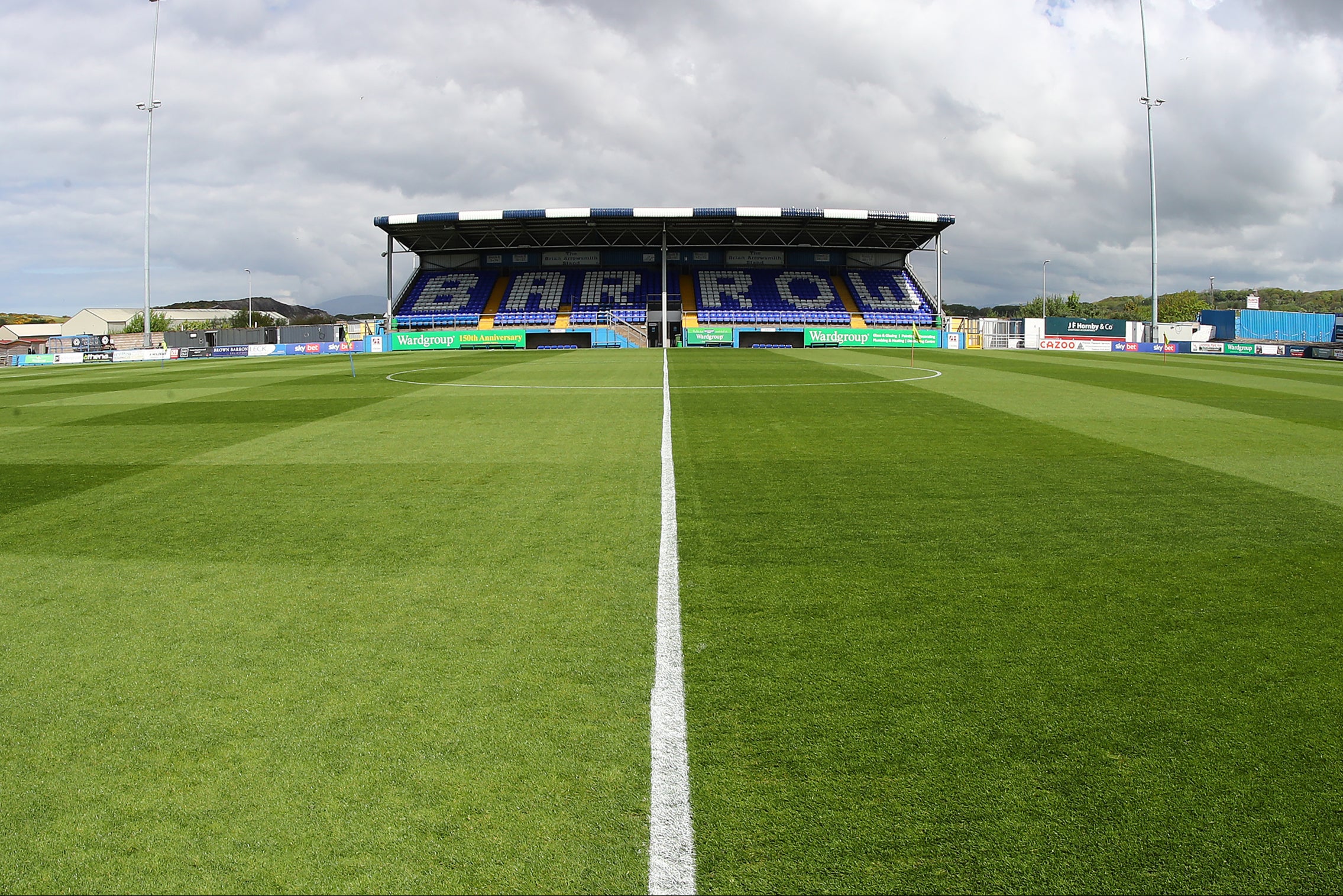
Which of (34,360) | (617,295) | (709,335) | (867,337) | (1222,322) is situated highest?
(617,295)

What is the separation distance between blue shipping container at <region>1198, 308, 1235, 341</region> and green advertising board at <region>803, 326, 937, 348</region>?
2581 centimetres

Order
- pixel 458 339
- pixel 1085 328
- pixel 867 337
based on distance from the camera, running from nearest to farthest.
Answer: pixel 867 337 → pixel 458 339 → pixel 1085 328

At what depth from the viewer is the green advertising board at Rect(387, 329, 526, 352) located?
197ft

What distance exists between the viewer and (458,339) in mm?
60531

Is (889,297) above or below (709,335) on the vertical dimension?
above

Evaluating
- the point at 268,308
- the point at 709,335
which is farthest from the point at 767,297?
the point at 268,308

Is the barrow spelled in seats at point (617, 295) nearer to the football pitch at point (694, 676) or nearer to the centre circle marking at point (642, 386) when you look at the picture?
the centre circle marking at point (642, 386)

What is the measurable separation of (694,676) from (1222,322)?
80.8m

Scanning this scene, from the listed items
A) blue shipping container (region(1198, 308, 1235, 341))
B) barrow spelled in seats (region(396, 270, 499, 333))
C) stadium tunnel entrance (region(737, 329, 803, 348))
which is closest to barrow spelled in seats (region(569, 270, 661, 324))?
barrow spelled in seats (region(396, 270, 499, 333))

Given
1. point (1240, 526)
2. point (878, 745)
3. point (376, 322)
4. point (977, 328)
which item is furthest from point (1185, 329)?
point (878, 745)

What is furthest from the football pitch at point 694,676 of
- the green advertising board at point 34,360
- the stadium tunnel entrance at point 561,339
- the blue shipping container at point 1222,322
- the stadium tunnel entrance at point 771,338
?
the blue shipping container at point 1222,322

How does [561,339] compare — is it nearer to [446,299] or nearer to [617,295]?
[617,295]

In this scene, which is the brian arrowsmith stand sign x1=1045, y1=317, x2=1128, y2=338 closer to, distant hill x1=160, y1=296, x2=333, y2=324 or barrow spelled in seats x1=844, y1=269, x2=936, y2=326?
barrow spelled in seats x1=844, y1=269, x2=936, y2=326

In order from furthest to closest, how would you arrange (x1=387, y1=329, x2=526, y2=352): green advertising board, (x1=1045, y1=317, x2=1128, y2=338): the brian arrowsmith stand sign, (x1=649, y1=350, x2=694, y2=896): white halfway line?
(x1=1045, y1=317, x2=1128, y2=338): the brian arrowsmith stand sign
(x1=387, y1=329, x2=526, y2=352): green advertising board
(x1=649, y1=350, x2=694, y2=896): white halfway line
